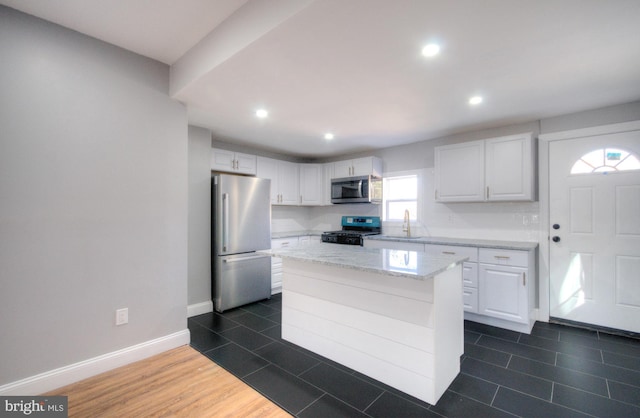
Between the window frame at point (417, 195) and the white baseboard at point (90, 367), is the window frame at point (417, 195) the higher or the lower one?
the higher one

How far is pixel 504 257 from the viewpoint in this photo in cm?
297

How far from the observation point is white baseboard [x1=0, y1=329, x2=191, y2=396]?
1843 millimetres

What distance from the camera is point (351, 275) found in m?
2.16

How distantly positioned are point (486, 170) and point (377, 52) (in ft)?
7.49

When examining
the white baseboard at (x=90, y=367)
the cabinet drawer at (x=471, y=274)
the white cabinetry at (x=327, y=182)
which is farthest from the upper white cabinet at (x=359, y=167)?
the white baseboard at (x=90, y=367)

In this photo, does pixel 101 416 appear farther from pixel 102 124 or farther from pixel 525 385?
pixel 525 385

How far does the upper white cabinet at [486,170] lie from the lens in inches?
Result: 123

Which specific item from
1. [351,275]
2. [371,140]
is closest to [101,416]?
[351,275]

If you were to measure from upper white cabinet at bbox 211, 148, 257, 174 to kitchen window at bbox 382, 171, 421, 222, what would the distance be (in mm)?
2169

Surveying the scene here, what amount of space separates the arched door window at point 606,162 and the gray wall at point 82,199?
13.6 ft

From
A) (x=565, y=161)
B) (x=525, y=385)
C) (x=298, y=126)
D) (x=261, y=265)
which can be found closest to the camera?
(x=525, y=385)

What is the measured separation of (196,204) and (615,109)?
15.5 feet

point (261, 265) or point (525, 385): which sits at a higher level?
point (261, 265)

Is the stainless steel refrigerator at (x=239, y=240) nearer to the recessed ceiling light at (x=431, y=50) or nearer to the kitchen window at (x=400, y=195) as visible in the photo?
the kitchen window at (x=400, y=195)
